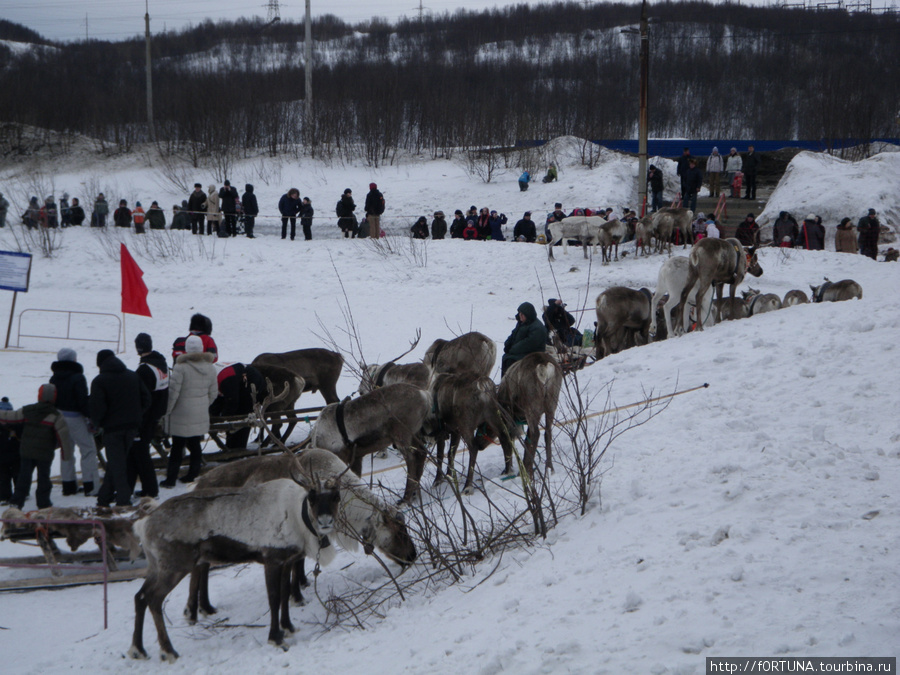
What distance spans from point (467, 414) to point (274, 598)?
2.57m

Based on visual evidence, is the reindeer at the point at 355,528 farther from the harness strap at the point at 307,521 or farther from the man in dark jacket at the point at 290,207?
the man in dark jacket at the point at 290,207

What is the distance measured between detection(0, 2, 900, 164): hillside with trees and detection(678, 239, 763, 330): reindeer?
24.1 metres

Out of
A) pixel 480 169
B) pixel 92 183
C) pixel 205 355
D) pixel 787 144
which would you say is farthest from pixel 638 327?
pixel 787 144

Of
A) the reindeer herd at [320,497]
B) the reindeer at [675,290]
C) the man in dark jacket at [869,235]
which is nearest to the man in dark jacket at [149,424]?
the reindeer herd at [320,497]

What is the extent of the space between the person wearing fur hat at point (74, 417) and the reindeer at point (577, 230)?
13157 millimetres

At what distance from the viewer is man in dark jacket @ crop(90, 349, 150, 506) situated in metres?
7.42

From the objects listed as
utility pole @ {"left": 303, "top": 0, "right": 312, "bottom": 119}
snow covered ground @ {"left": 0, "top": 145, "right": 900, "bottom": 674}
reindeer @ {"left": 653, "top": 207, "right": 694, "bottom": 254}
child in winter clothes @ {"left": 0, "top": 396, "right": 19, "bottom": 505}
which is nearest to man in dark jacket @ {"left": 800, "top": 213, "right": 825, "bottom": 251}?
reindeer @ {"left": 653, "top": 207, "right": 694, "bottom": 254}

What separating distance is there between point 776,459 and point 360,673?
134 inches

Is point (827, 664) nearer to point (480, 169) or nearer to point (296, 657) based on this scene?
point (296, 657)

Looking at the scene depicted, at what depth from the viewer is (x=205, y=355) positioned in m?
8.35

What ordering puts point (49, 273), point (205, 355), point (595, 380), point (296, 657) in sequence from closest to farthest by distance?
point (296, 657) < point (205, 355) < point (595, 380) < point (49, 273)

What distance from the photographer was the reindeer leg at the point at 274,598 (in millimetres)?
5098

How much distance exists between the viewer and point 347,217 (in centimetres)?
2334

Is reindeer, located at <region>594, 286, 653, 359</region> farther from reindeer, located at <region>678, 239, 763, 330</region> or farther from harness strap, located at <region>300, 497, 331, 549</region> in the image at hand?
harness strap, located at <region>300, 497, 331, 549</region>
